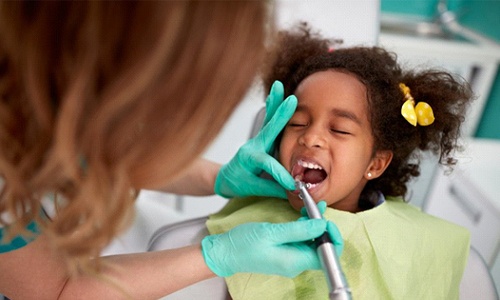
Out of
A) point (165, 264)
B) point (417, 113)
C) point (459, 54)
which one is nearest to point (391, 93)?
point (417, 113)

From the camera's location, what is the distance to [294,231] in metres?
0.87

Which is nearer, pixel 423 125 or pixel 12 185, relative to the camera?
pixel 12 185

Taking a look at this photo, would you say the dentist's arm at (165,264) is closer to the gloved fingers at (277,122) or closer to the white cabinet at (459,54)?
the gloved fingers at (277,122)

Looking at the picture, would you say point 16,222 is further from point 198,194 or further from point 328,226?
point 198,194

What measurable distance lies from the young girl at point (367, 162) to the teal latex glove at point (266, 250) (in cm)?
12

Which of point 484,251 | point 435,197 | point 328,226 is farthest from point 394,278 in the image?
point 435,197

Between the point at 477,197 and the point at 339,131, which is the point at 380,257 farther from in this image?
the point at 477,197

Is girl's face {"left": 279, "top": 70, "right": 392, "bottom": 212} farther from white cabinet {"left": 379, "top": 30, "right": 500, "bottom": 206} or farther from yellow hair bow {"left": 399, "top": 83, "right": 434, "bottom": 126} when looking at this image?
white cabinet {"left": 379, "top": 30, "right": 500, "bottom": 206}

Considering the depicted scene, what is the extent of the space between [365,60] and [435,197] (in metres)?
1.00

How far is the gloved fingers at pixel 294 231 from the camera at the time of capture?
862 mm

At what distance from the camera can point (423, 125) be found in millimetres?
1135

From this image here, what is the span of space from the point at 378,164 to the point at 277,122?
0.29 metres

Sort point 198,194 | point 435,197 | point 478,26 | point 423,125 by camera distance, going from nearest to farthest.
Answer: point 423,125
point 198,194
point 435,197
point 478,26

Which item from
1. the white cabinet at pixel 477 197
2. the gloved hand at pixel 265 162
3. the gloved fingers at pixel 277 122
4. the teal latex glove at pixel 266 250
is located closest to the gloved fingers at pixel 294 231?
the teal latex glove at pixel 266 250
